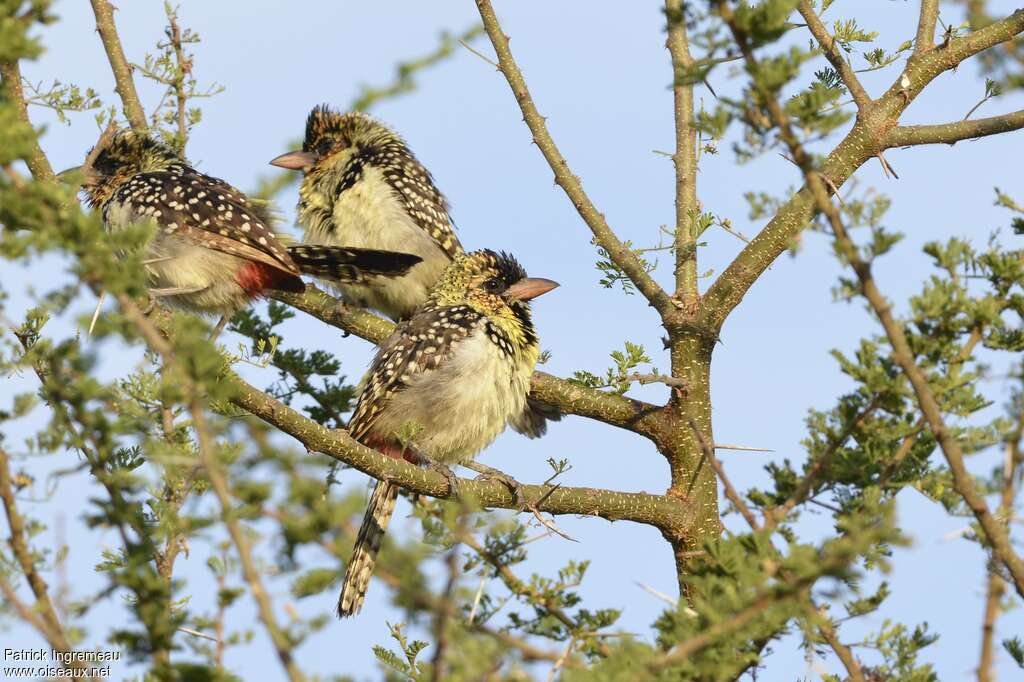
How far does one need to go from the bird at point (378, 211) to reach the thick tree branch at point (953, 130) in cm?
302

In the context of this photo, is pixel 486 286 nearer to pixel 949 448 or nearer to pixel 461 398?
pixel 461 398

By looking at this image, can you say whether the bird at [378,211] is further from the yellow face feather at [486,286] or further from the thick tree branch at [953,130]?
the thick tree branch at [953,130]

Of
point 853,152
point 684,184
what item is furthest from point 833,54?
point 684,184

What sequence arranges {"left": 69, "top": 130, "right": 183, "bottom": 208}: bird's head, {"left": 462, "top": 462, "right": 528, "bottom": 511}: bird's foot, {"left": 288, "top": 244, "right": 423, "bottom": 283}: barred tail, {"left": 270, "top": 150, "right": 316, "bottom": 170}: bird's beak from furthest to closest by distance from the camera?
{"left": 270, "top": 150, "right": 316, "bottom": 170}: bird's beak < {"left": 69, "top": 130, "right": 183, "bottom": 208}: bird's head < {"left": 288, "top": 244, "right": 423, "bottom": 283}: barred tail < {"left": 462, "top": 462, "right": 528, "bottom": 511}: bird's foot

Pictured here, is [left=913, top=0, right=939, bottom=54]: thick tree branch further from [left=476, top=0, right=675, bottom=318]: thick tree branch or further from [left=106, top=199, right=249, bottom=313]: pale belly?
[left=106, top=199, right=249, bottom=313]: pale belly

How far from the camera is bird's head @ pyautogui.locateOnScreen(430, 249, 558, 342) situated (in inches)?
269

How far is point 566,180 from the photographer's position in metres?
5.75

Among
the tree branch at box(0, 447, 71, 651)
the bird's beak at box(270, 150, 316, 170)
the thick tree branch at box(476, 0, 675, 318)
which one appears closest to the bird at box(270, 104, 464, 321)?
the bird's beak at box(270, 150, 316, 170)

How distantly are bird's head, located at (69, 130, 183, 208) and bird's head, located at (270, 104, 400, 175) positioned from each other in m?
0.97

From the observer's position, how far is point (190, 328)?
2643 millimetres

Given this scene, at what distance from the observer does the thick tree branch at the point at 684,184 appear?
5.72 metres

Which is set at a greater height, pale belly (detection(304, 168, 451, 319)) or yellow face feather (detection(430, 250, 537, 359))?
pale belly (detection(304, 168, 451, 319))

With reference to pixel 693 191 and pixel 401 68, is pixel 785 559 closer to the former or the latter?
pixel 401 68

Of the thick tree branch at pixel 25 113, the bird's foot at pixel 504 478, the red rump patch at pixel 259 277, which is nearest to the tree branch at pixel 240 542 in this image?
the thick tree branch at pixel 25 113
